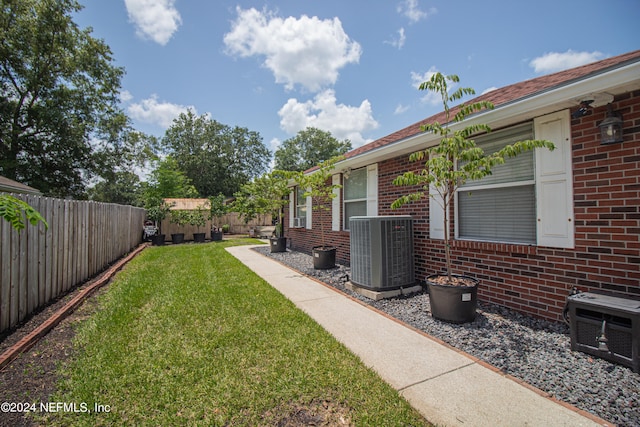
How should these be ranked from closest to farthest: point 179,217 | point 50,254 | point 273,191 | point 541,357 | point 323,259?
Result: point 541,357 → point 50,254 → point 323,259 → point 273,191 → point 179,217

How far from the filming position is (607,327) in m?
2.41

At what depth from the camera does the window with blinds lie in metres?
3.58

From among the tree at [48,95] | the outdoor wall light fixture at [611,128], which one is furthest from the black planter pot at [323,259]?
the tree at [48,95]

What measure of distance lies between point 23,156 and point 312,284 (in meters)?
21.4

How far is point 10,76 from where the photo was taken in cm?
1593

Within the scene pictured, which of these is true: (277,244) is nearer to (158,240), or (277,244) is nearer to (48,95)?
(158,240)

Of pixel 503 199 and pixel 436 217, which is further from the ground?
pixel 503 199

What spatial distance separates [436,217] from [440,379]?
9.32 feet

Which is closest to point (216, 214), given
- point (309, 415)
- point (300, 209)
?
point (300, 209)

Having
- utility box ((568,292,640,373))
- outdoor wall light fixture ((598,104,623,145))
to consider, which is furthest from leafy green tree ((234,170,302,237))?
utility box ((568,292,640,373))

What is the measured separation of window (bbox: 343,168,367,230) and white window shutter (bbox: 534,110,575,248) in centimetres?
354

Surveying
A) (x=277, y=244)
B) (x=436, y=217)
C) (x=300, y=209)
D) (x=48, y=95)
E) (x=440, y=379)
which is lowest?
(x=440, y=379)

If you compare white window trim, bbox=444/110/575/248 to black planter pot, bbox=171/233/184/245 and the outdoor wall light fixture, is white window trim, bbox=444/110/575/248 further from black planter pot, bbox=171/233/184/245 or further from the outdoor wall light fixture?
black planter pot, bbox=171/233/184/245

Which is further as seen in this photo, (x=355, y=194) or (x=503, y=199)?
(x=355, y=194)
